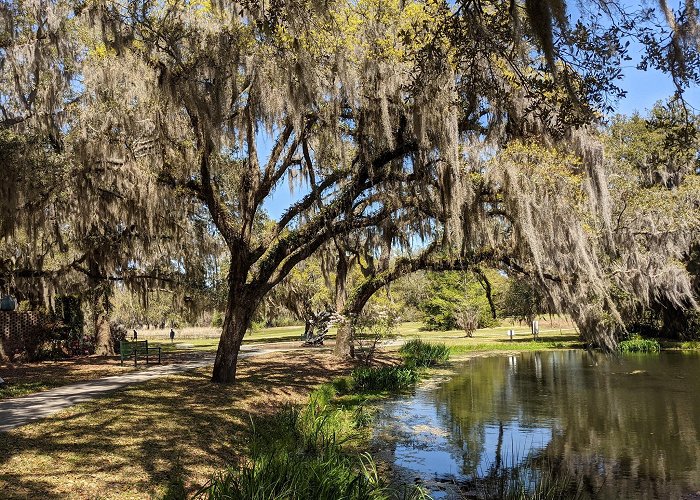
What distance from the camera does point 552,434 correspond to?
34.2ft

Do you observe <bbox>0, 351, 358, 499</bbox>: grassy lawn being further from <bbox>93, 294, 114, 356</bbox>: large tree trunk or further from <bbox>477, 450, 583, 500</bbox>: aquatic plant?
<bbox>93, 294, 114, 356</bbox>: large tree trunk

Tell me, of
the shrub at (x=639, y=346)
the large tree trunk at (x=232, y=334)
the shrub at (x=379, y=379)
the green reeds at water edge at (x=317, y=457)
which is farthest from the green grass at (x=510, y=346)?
the large tree trunk at (x=232, y=334)

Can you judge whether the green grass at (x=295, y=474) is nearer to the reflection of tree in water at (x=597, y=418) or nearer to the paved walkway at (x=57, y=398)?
the reflection of tree in water at (x=597, y=418)

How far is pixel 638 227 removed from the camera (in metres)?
22.1

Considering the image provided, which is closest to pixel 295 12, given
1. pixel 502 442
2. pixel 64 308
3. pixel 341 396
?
pixel 502 442

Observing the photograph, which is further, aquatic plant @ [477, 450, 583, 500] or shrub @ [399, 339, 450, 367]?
shrub @ [399, 339, 450, 367]

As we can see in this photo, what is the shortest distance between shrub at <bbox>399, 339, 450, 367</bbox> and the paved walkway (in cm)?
1045

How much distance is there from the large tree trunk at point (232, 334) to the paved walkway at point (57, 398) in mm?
1899

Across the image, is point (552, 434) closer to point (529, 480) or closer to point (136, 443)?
point (529, 480)

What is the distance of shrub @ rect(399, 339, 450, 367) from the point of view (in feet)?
71.4

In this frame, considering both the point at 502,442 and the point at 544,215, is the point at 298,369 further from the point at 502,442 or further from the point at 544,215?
the point at 544,215

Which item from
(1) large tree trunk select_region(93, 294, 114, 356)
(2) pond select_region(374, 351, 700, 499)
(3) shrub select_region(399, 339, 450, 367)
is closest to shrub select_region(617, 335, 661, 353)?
(2) pond select_region(374, 351, 700, 499)

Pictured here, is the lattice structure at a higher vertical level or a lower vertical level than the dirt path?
higher

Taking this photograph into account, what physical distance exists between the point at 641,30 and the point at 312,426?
6.84m
